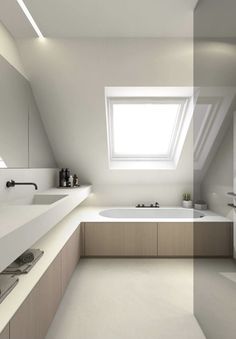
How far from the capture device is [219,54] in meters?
1.52

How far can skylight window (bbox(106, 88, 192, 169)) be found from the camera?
3.13 m

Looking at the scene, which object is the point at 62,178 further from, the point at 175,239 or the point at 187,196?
the point at 187,196

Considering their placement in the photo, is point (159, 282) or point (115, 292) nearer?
point (115, 292)

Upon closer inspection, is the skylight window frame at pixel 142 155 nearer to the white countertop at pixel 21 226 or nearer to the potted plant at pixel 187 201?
the potted plant at pixel 187 201

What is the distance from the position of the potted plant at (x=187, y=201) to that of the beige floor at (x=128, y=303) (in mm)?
1142

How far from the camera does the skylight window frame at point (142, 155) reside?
3.09 metres

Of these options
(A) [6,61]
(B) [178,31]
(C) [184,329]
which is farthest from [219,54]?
(C) [184,329]

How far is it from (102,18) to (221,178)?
170 cm

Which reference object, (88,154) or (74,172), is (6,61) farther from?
(74,172)

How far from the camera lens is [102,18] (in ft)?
6.18

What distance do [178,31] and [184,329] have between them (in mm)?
2534

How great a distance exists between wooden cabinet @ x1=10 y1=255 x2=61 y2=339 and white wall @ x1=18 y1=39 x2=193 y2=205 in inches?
71.7

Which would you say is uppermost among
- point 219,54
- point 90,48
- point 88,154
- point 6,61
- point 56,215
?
point 90,48

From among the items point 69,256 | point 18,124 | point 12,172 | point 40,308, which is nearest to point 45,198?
point 12,172
